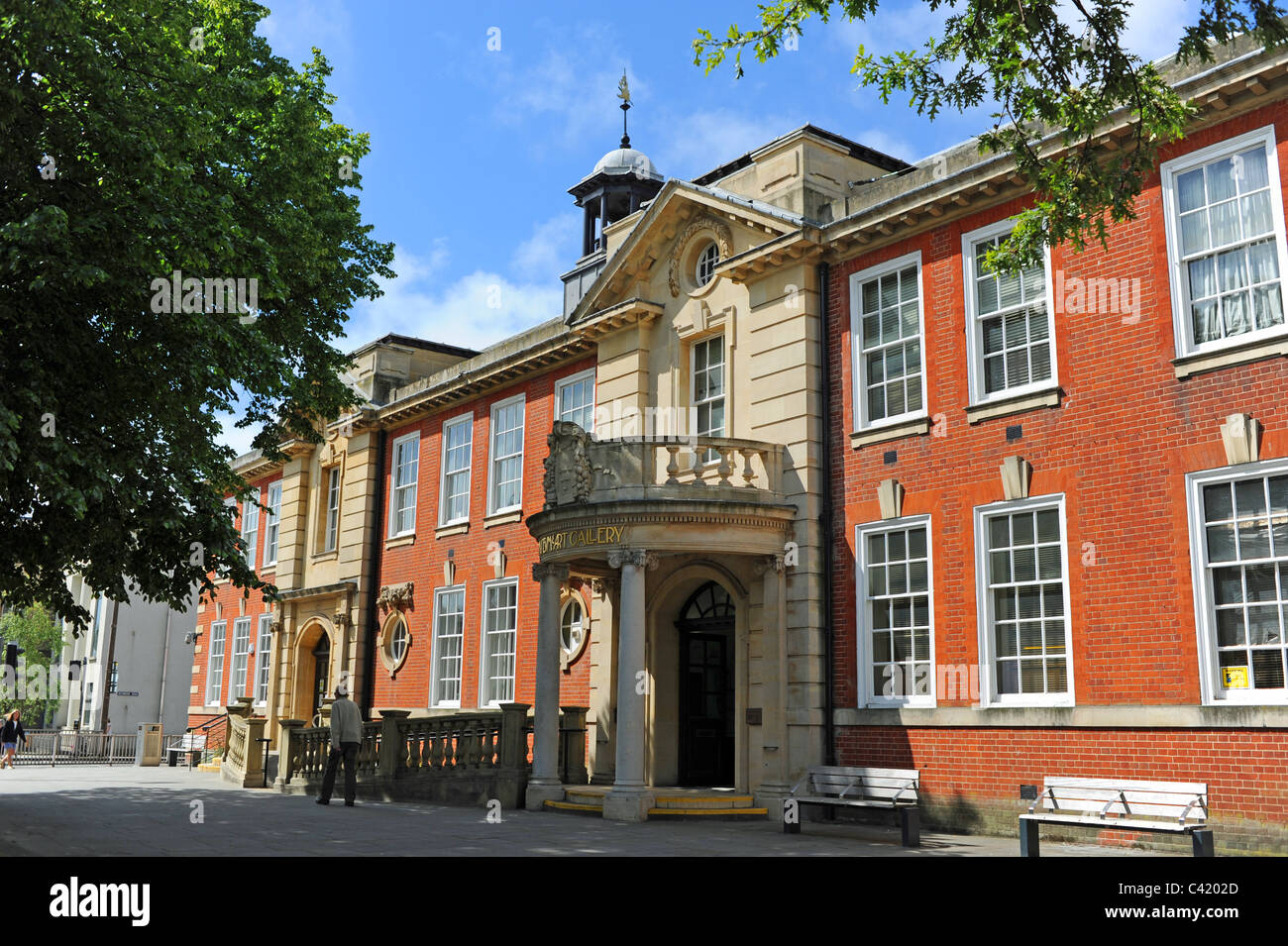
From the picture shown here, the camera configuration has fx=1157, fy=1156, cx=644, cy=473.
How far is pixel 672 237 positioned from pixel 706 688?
25.3 ft

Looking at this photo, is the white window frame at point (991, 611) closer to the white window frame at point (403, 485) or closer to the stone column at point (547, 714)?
the stone column at point (547, 714)

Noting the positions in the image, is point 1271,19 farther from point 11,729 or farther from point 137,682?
point 137,682

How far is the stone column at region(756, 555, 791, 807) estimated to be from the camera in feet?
53.1

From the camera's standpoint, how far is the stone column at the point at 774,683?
16.2 m

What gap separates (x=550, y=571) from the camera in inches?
707

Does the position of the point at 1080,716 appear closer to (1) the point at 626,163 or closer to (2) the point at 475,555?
(2) the point at 475,555

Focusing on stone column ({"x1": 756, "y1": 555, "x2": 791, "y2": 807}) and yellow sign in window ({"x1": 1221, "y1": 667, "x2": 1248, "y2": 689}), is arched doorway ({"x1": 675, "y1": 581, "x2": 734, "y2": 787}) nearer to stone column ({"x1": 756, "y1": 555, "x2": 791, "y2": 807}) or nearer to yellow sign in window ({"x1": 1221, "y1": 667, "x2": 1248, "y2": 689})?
stone column ({"x1": 756, "y1": 555, "x2": 791, "y2": 807})

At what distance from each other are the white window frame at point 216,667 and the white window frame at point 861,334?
1022 inches

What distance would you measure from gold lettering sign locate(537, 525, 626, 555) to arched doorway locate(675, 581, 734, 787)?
283 centimetres

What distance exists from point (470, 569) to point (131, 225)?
13.7 metres

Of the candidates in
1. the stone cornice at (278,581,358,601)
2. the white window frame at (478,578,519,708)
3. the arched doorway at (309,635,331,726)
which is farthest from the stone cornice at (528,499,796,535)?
the arched doorway at (309,635,331,726)

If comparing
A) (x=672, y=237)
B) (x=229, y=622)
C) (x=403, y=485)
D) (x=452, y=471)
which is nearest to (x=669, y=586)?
(x=672, y=237)

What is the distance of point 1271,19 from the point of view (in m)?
8.66

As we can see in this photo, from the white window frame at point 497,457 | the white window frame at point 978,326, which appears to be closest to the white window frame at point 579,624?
the white window frame at point 497,457
